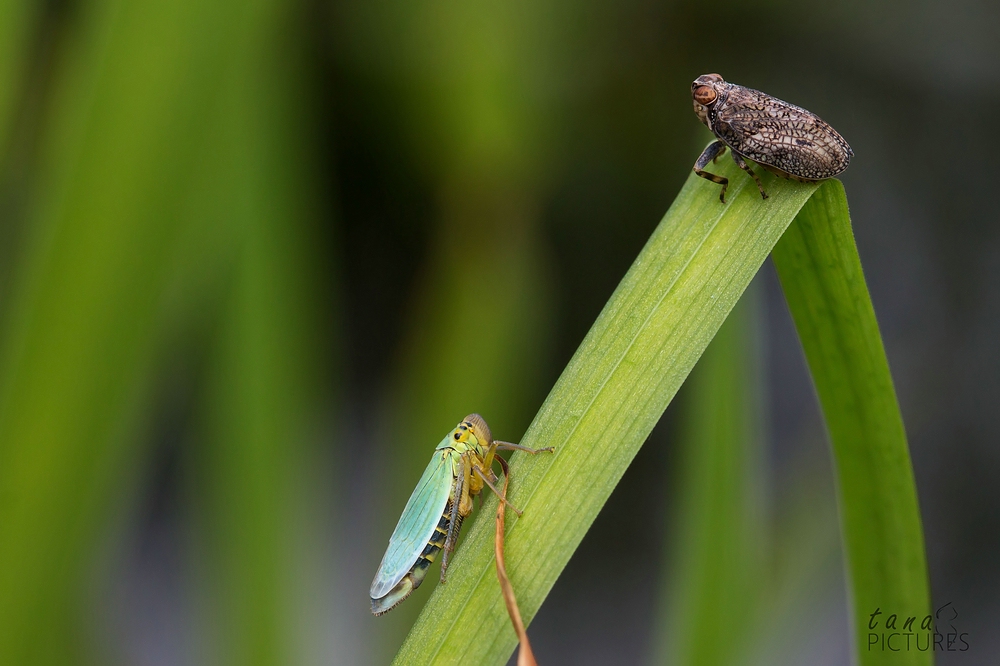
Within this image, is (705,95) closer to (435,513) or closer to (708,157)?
(708,157)

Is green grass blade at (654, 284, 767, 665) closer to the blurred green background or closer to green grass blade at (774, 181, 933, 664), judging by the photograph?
the blurred green background

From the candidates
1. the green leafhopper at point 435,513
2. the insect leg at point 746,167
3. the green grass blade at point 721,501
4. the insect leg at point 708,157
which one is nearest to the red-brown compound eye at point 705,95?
the insect leg at point 708,157

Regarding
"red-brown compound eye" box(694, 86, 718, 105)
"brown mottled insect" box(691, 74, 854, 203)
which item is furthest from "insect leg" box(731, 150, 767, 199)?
"red-brown compound eye" box(694, 86, 718, 105)

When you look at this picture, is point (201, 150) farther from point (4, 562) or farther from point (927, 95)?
point (927, 95)

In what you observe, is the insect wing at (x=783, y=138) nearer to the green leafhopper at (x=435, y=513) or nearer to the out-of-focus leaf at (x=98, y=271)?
the green leafhopper at (x=435, y=513)

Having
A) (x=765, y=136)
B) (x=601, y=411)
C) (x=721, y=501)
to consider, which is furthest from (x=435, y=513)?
(x=765, y=136)

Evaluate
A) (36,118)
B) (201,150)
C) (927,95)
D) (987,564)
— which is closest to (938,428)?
(987,564)
